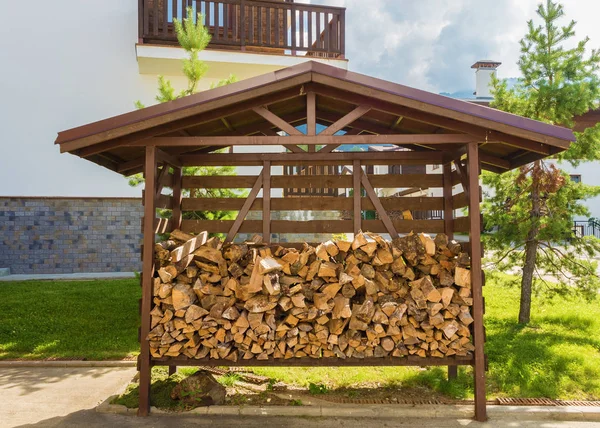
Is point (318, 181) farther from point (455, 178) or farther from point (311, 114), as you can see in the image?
point (455, 178)

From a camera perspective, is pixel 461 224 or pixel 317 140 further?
pixel 461 224

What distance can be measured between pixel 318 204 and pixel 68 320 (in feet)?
15.7

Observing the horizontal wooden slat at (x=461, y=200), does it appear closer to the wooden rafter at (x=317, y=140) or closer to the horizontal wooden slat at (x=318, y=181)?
the horizontal wooden slat at (x=318, y=181)

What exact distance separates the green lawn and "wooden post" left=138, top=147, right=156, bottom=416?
1.49 meters

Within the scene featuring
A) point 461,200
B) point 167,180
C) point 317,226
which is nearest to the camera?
point 461,200

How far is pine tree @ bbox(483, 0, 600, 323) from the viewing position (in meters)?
7.15

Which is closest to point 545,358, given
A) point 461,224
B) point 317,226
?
point 461,224

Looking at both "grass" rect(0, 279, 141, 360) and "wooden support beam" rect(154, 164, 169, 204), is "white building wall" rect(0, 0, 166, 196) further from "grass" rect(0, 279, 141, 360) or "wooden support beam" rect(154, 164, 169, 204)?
"wooden support beam" rect(154, 164, 169, 204)

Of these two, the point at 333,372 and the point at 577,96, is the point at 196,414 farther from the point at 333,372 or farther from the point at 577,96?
the point at 577,96

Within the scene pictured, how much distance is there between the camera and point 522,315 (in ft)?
24.7

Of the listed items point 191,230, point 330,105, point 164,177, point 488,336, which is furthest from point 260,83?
point 488,336

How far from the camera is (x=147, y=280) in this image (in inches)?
172

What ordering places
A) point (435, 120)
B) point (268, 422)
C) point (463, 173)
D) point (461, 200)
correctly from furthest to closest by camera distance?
point (461, 200)
point (463, 173)
point (435, 120)
point (268, 422)

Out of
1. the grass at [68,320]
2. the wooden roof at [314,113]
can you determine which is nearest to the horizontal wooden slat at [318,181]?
the wooden roof at [314,113]
